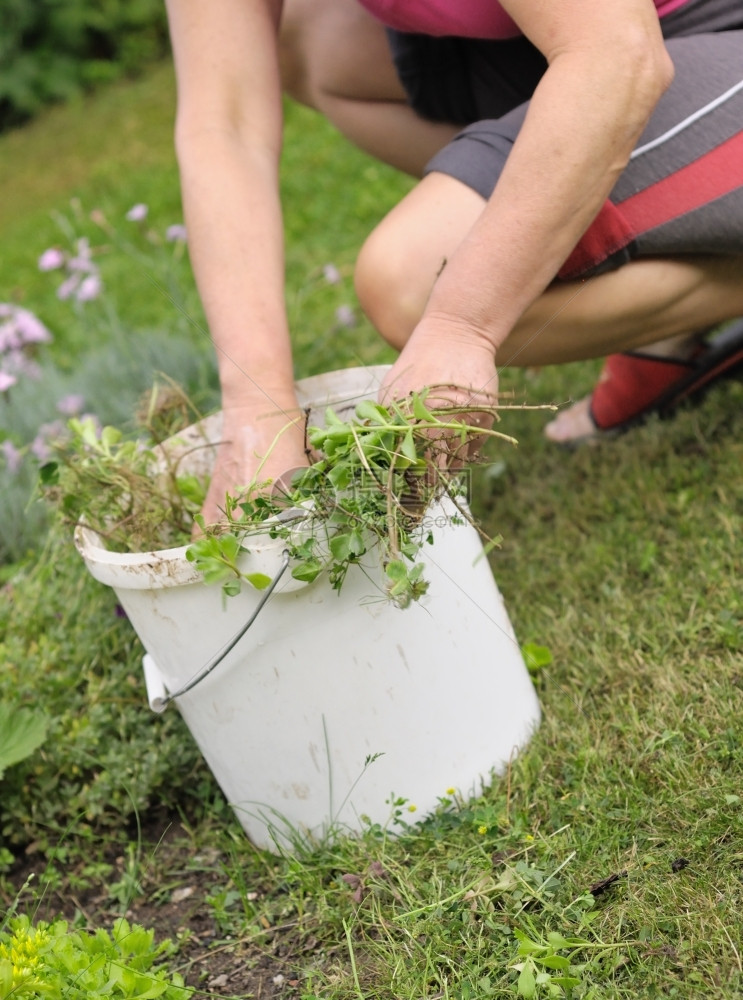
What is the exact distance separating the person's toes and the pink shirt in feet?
2.69

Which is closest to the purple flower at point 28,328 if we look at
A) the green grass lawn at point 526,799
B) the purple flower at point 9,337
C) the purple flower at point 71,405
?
the purple flower at point 9,337

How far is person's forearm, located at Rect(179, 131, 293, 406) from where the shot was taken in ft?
4.86

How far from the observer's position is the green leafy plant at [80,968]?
1072 mm

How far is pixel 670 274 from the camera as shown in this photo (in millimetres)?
1525

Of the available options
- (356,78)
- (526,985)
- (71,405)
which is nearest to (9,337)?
(71,405)

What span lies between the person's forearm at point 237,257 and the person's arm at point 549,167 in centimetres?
31

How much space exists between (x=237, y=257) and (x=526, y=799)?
84 cm

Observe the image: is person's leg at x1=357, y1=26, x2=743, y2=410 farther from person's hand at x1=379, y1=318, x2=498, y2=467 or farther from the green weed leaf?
the green weed leaf

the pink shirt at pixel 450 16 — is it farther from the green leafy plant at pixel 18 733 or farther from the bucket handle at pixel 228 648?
the green leafy plant at pixel 18 733

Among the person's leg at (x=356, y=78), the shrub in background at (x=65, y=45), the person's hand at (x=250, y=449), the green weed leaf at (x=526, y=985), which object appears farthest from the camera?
the shrub in background at (x=65, y=45)

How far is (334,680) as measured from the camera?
4.17 feet

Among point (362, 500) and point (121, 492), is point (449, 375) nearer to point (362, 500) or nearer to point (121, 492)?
point (362, 500)

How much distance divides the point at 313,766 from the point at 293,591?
26 centimetres

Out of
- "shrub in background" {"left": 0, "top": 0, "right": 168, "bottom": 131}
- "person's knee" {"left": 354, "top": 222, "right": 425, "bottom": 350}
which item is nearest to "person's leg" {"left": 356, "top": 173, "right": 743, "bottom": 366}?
"person's knee" {"left": 354, "top": 222, "right": 425, "bottom": 350}
